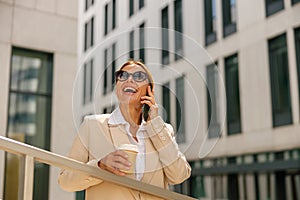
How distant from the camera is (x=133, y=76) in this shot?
1844 mm

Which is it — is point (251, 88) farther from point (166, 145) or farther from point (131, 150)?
point (131, 150)

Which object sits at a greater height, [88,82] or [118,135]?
[88,82]

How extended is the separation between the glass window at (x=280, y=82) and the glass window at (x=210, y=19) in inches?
131

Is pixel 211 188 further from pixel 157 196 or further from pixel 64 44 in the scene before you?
pixel 157 196

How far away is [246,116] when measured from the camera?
16.7 m

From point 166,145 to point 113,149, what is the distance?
232 mm

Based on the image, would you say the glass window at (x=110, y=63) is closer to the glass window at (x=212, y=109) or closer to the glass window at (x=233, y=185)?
the glass window at (x=212, y=109)

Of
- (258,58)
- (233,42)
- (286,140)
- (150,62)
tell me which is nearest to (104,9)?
(150,62)

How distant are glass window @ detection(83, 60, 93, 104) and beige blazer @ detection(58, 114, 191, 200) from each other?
11 cm

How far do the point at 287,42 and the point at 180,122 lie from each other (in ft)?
46.7

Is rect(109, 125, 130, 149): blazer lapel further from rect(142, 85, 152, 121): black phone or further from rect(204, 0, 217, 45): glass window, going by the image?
rect(204, 0, 217, 45): glass window

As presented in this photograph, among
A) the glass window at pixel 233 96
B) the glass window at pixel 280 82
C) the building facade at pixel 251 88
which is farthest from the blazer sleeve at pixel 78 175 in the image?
A: the glass window at pixel 233 96

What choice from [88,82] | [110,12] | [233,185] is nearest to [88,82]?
[88,82]

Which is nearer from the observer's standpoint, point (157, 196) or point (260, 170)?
point (157, 196)
